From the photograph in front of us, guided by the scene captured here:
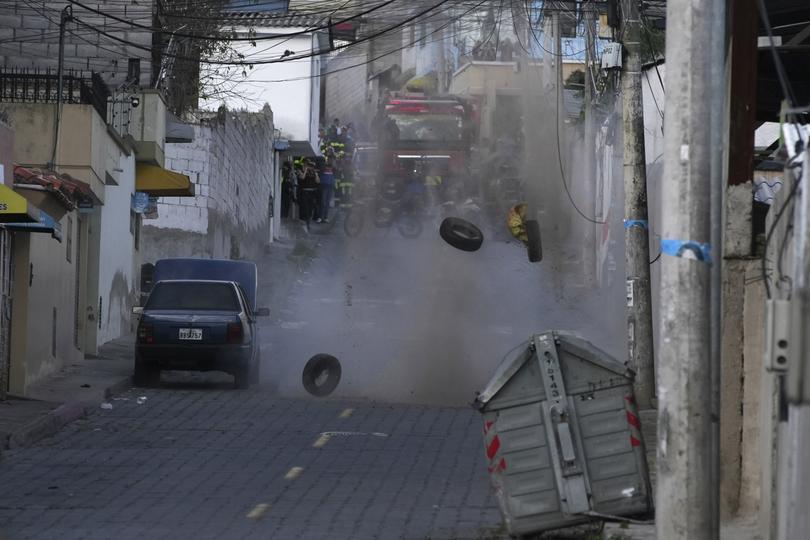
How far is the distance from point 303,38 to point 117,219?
1857cm

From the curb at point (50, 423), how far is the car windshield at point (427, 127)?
92.0 ft

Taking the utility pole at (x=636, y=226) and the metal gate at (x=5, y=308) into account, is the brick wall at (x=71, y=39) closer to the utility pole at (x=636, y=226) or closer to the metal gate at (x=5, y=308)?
the metal gate at (x=5, y=308)

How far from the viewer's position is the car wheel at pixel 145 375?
2170cm

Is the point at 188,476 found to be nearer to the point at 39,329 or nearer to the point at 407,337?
the point at 39,329

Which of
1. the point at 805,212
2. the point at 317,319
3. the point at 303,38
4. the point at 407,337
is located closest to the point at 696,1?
the point at 805,212

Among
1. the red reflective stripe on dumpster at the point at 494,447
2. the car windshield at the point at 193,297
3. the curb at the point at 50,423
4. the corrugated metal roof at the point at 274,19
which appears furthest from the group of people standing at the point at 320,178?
the red reflective stripe on dumpster at the point at 494,447

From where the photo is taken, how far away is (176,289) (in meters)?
22.5

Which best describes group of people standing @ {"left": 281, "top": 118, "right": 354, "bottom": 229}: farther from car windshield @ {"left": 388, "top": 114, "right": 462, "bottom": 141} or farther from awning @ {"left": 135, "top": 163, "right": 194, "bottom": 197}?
awning @ {"left": 135, "top": 163, "right": 194, "bottom": 197}

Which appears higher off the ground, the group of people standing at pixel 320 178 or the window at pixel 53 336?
the group of people standing at pixel 320 178

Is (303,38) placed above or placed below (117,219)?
above

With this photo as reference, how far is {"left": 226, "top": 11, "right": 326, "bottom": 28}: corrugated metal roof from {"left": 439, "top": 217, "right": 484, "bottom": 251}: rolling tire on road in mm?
22277

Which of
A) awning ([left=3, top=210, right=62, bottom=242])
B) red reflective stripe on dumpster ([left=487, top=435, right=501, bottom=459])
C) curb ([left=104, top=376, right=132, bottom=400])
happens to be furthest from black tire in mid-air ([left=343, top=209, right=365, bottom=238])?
red reflective stripe on dumpster ([left=487, top=435, right=501, bottom=459])

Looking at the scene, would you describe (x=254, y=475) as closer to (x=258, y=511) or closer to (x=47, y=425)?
(x=258, y=511)

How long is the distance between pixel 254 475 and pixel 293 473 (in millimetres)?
378
